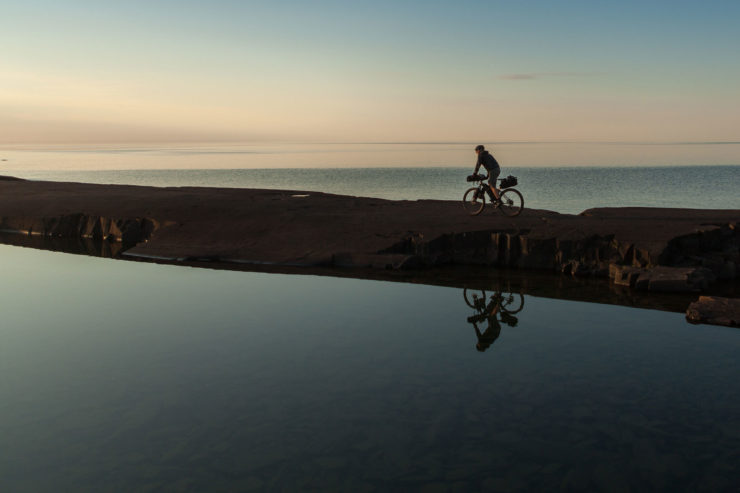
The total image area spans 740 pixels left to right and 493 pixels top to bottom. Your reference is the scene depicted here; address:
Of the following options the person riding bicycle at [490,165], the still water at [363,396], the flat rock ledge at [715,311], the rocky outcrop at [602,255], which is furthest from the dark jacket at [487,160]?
the flat rock ledge at [715,311]

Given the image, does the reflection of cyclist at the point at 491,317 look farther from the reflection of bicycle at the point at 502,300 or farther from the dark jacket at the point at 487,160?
the dark jacket at the point at 487,160

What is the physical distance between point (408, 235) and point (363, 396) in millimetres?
8142

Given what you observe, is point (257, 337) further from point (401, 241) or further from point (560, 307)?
point (401, 241)

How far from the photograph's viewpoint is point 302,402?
20.1 ft

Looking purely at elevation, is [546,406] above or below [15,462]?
above

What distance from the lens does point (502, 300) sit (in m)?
10.7

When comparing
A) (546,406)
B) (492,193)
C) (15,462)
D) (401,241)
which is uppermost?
(492,193)

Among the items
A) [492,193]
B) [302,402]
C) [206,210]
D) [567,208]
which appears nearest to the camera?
[302,402]

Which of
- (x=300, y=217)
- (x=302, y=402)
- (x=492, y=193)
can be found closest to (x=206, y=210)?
(x=300, y=217)

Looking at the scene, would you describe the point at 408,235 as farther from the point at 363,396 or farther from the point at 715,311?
the point at 363,396

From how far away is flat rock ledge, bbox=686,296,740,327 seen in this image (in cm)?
883

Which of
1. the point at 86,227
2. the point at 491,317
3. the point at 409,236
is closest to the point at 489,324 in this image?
the point at 491,317

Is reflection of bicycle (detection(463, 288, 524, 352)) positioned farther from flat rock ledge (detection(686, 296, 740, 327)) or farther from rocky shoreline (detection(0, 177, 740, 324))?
flat rock ledge (detection(686, 296, 740, 327))

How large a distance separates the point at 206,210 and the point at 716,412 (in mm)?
14434
